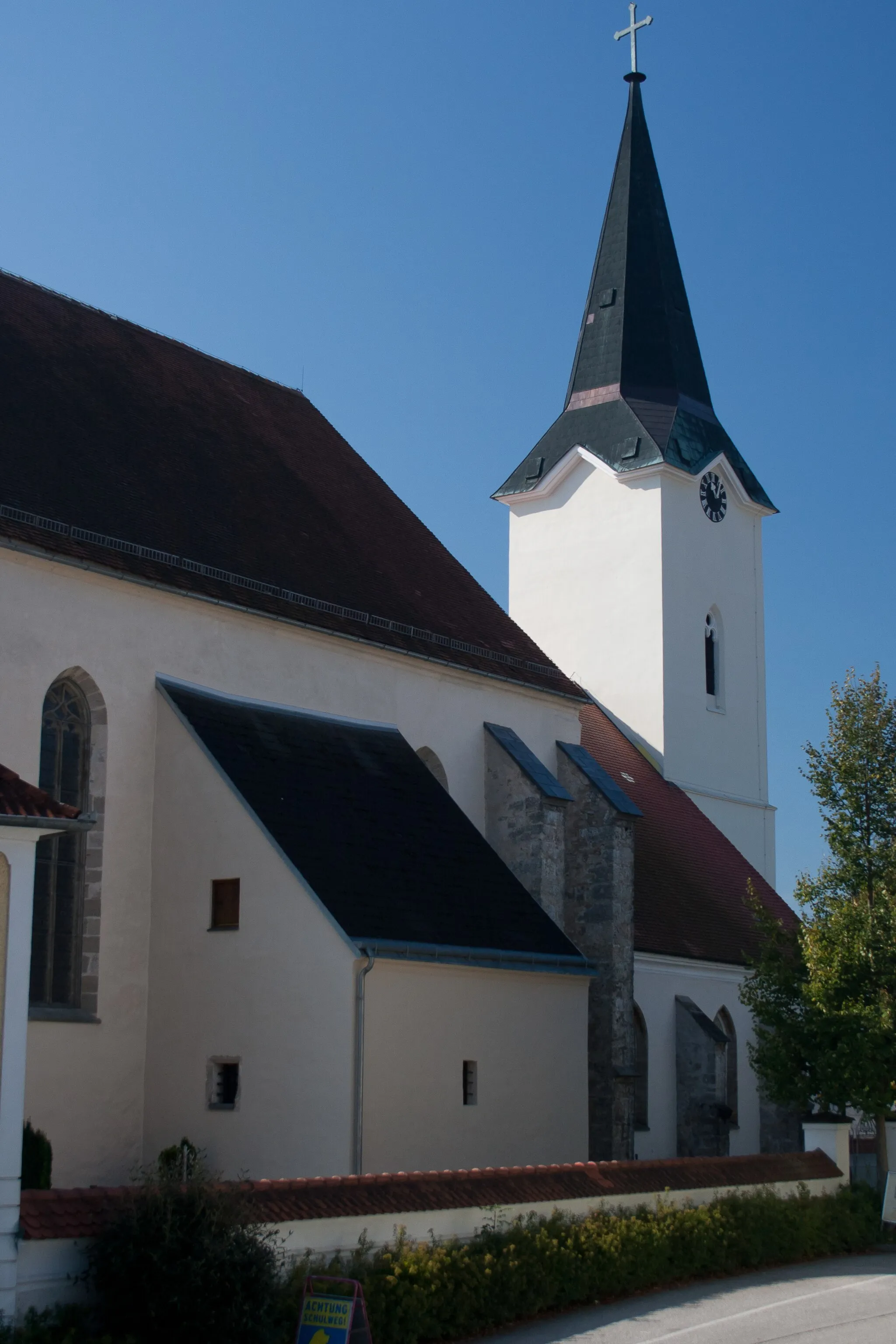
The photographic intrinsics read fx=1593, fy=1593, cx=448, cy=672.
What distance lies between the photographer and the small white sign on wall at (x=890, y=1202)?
1936cm

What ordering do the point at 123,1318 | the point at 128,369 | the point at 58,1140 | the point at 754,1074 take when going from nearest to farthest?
the point at 123,1318
the point at 58,1140
the point at 128,369
the point at 754,1074

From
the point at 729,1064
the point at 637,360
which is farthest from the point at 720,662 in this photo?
the point at 729,1064

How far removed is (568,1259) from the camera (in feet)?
45.8

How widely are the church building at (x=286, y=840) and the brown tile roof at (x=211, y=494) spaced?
2.4 inches

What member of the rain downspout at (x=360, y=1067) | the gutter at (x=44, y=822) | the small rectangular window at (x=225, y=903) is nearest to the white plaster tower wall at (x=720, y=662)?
the small rectangular window at (x=225, y=903)

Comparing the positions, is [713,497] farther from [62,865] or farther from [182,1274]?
[182,1274]

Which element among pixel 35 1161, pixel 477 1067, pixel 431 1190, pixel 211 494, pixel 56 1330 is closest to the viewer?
pixel 56 1330

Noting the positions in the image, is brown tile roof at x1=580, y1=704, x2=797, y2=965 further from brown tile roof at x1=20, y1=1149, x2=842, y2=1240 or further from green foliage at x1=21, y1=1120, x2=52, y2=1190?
green foliage at x1=21, y1=1120, x2=52, y2=1190

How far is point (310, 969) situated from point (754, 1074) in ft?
47.3

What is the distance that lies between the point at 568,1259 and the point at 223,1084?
5298 mm

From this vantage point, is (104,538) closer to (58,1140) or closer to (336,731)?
(336,731)

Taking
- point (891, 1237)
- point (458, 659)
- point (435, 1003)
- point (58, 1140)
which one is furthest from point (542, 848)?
point (58, 1140)

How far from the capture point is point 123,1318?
10688 millimetres

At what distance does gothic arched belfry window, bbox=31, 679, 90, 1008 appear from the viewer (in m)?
17.8
